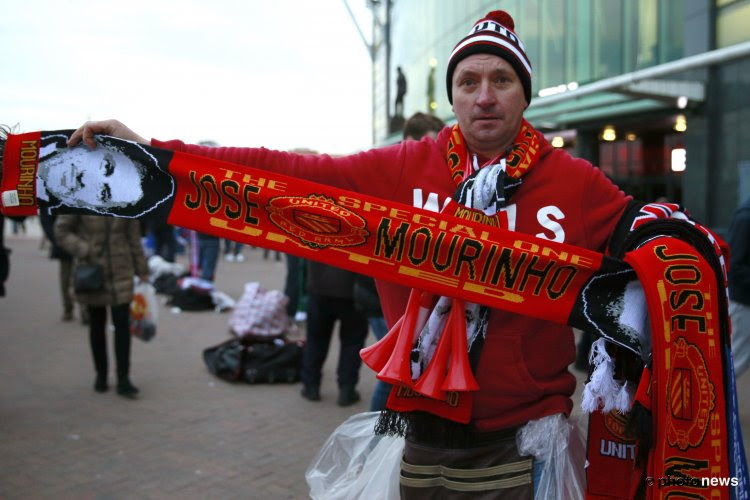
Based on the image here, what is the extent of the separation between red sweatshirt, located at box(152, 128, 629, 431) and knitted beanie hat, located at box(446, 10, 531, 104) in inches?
9.3

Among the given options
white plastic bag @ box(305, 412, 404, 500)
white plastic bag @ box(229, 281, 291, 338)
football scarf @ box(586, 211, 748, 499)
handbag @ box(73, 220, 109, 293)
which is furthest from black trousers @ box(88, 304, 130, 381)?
football scarf @ box(586, 211, 748, 499)

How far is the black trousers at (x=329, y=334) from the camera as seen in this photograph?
19.4ft

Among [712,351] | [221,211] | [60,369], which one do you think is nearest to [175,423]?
[60,369]

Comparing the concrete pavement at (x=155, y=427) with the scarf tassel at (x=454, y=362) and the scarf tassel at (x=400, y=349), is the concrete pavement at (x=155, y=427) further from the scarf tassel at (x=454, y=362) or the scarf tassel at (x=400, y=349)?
the scarf tassel at (x=454, y=362)

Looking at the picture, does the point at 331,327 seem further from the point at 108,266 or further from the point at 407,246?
the point at 407,246

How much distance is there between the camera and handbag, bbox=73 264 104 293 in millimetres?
5691

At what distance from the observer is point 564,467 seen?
7.25 ft

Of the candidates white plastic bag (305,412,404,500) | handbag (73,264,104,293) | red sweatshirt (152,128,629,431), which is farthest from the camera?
handbag (73,264,104,293)

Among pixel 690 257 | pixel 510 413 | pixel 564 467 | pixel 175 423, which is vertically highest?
pixel 690 257

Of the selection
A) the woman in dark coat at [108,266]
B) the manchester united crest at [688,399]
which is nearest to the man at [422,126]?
the woman in dark coat at [108,266]

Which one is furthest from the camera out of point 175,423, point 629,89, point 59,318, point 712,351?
point 629,89

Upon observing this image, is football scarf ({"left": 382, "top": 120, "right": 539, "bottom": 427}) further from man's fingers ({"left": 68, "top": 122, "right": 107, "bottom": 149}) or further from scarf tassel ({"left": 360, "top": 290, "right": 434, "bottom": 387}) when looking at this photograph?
man's fingers ({"left": 68, "top": 122, "right": 107, "bottom": 149})

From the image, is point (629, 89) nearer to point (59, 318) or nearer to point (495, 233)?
point (59, 318)

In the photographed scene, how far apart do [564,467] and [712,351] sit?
608 millimetres
